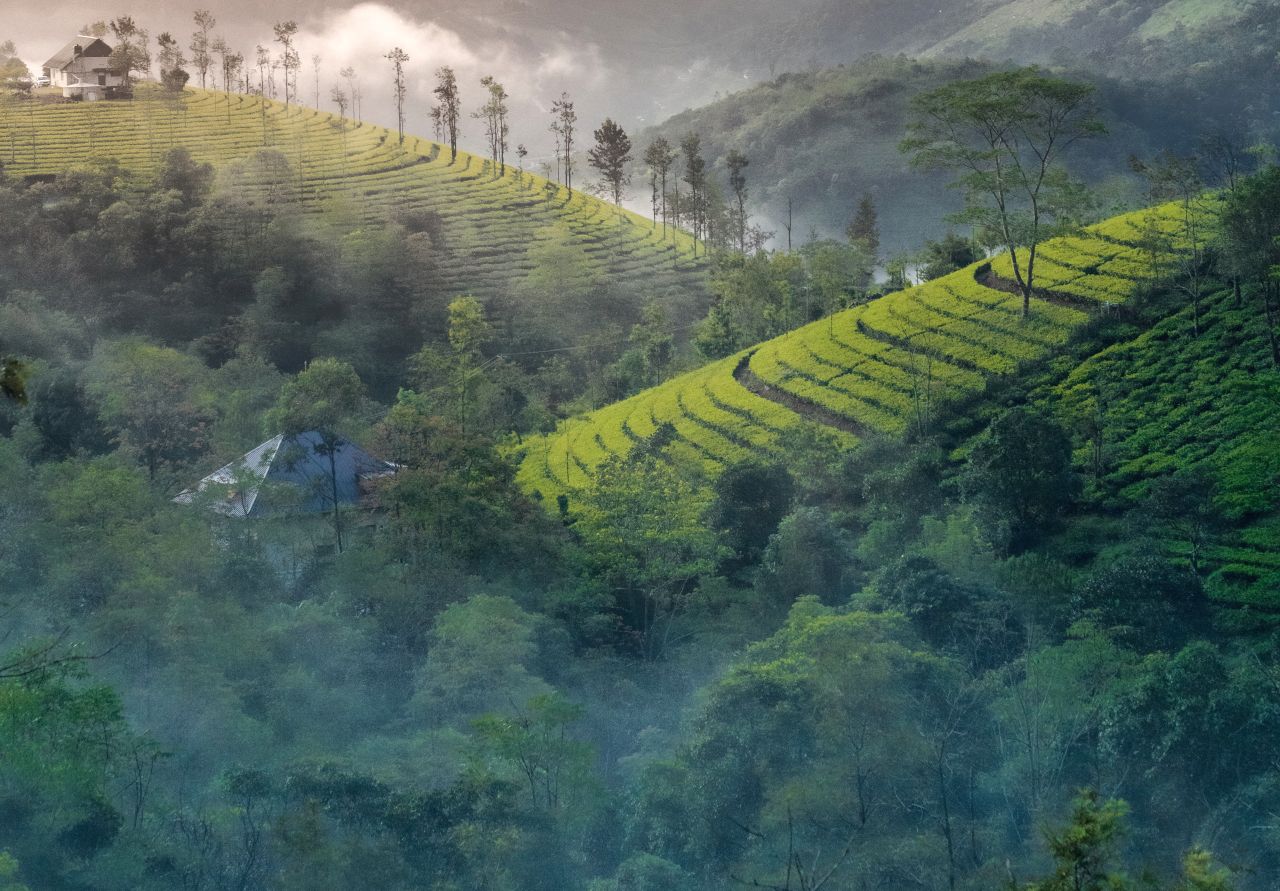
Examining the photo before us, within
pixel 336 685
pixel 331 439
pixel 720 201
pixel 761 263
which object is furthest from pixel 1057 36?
pixel 336 685

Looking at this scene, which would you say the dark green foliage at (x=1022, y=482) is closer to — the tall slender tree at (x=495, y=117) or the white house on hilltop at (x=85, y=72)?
the tall slender tree at (x=495, y=117)

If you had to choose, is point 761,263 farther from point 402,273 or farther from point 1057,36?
point 1057,36

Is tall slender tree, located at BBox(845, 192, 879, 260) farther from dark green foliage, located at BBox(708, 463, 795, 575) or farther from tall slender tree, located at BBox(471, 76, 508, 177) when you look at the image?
dark green foliage, located at BBox(708, 463, 795, 575)

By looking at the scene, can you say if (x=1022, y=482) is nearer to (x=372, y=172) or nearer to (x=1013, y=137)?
(x=1013, y=137)

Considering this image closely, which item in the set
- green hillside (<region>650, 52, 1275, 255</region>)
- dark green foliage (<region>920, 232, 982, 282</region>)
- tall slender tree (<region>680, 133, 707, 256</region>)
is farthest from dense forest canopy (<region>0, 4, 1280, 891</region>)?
green hillside (<region>650, 52, 1275, 255</region>)

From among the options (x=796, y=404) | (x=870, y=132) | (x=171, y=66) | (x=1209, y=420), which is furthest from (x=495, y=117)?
(x=870, y=132)

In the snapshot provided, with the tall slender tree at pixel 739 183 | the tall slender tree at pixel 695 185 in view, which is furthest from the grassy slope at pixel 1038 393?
the tall slender tree at pixel 695 185
